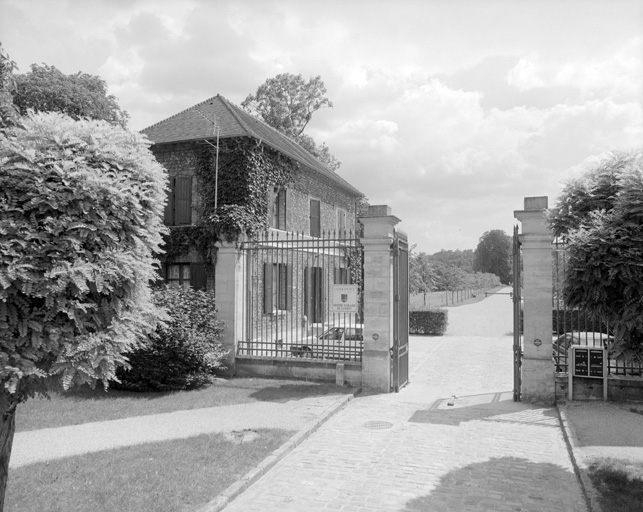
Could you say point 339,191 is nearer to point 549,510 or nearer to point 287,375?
point 287,375

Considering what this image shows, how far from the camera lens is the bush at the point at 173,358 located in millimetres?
10375

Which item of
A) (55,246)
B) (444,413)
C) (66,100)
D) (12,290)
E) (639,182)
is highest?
(66,100)

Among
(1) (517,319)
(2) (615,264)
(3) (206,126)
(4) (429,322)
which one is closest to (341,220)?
(4) (429,322)

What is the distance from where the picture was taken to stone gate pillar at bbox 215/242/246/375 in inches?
473

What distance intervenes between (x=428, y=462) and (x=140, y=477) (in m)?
3.59

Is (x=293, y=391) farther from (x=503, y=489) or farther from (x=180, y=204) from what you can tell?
(x=180, y=204)

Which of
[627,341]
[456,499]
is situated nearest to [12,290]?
[456,499]

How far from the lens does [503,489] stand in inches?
225

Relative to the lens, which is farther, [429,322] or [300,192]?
[429,322]

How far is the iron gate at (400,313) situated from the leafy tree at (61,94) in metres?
13.7

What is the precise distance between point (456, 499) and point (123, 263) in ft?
14.0

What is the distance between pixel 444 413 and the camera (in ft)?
29.8

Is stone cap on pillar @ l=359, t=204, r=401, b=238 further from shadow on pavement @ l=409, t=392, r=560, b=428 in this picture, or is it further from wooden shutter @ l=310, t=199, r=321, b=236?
wooden shutter @ l=310, t=199, r=321, b=236

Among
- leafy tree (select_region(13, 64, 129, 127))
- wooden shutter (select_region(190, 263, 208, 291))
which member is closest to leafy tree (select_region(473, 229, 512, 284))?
leafy tree (select_region(13, 64, 129, 127))
